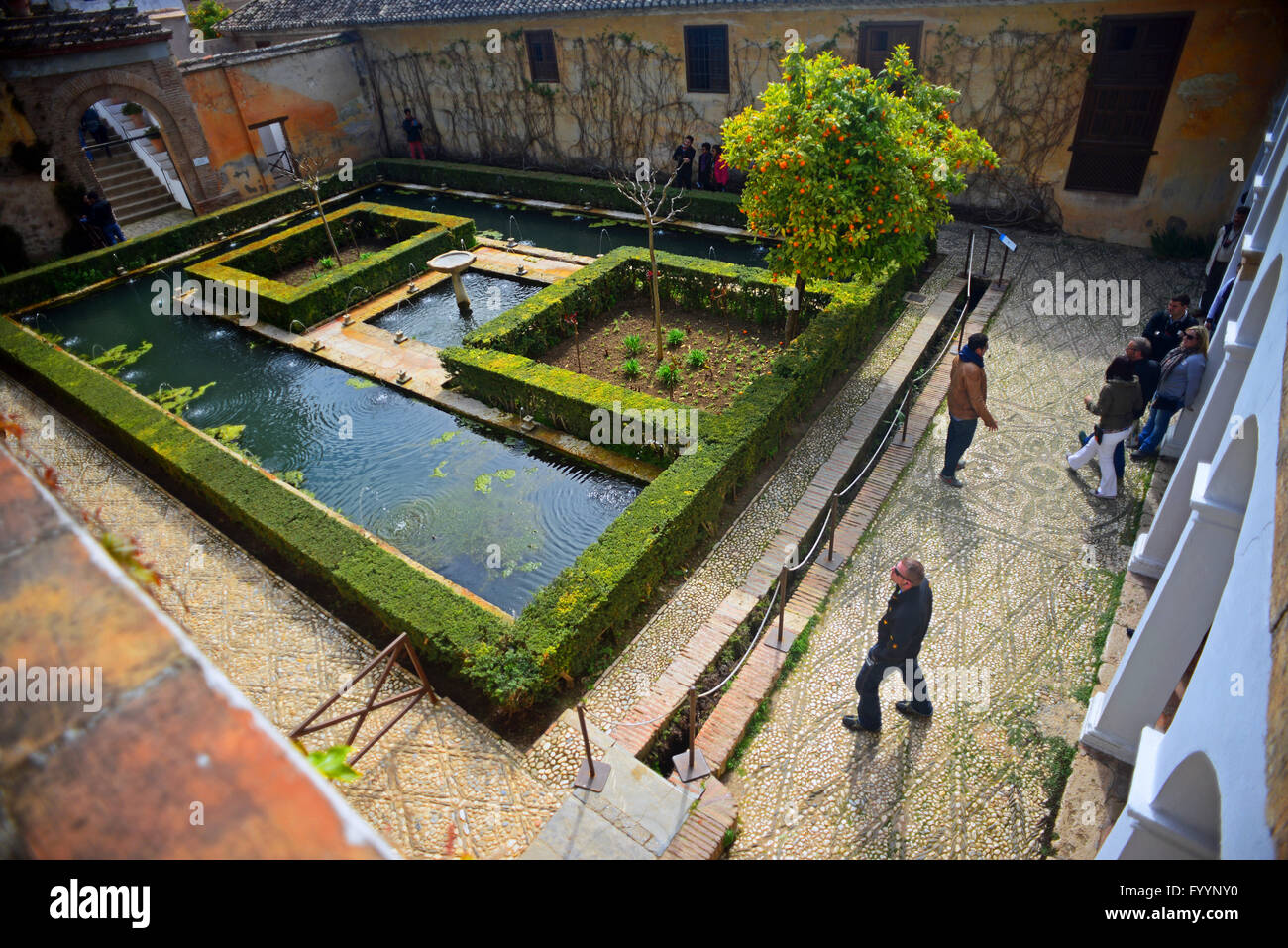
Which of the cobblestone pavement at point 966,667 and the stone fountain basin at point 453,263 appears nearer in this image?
the cobblestone pavement at point 966,667

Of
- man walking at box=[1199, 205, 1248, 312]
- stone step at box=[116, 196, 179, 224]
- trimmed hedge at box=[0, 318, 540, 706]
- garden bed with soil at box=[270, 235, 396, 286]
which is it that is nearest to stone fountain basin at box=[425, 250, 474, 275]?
garden bed with soil at box=[270, 235, 396, 286]

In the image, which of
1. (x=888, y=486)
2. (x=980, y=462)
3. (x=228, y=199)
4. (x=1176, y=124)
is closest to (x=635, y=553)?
(x=888, y=486)

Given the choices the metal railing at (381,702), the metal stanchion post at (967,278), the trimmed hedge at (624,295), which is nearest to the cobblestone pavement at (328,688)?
the metal railing at (381,702)

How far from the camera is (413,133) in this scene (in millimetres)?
19781

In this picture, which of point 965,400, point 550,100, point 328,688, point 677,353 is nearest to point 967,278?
point 677,353

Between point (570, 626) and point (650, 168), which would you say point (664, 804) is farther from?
point (650, 168)

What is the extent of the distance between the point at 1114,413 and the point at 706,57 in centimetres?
1220

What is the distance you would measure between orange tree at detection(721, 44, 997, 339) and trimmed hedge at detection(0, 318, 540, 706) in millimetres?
5602

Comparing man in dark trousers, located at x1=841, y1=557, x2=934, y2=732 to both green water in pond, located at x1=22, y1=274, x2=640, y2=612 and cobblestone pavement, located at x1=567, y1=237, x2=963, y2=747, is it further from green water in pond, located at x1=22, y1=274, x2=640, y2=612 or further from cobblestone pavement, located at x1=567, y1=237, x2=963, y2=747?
green water in pond, located at x1=22, y1=274, x2=640, y2=612

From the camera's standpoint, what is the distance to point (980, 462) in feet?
25.3

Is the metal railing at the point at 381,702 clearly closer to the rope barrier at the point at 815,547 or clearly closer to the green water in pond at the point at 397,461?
the green water in pond at the point at 397,461

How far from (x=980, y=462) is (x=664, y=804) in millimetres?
5271

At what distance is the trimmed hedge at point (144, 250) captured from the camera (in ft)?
45.7

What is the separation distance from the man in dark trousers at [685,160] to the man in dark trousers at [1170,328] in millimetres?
10195
